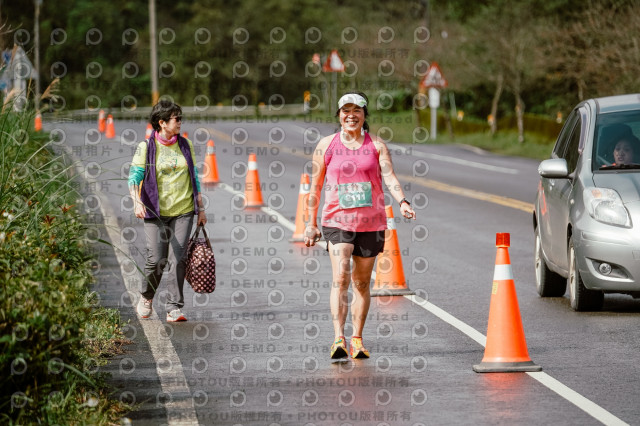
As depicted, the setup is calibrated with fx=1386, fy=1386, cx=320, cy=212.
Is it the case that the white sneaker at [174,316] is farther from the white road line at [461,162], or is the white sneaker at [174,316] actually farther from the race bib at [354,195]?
the white road line at [461,162]

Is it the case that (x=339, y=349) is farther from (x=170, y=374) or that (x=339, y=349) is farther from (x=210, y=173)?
(x=210, y=173)

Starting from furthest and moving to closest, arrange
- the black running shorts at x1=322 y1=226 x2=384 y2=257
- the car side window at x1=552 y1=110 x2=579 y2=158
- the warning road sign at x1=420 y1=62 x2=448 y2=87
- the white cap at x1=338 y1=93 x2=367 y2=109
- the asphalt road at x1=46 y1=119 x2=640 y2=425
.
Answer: the warning road sign at x1=420 y1=62 x2=448 y2=87 < the car side window at x1=552 y1=110 x2=579 y2=158 < the black running shorts at x1=322 y1=226 x2=384 y2=257 < the white cap at x1=338 y1=93 x2=367 y2=109 < the asphalt road at x1=46 y1=119 x2=640 y2=425

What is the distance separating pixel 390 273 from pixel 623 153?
2465 millimetres

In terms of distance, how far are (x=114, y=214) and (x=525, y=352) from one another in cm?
1220

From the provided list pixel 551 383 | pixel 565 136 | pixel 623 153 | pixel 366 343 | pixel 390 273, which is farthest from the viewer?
pixel 565 136

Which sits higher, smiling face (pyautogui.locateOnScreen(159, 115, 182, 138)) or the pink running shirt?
smiling face (pyautogui.locateOnScreen(159, 115, 182, 138))

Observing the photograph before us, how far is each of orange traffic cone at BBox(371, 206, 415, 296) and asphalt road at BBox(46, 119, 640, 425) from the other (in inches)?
8.4

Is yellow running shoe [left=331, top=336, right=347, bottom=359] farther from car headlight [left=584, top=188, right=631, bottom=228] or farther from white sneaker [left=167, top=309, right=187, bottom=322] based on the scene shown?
car headlight [left=584, top=188, right=631, bottom=228]

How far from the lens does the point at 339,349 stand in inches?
370

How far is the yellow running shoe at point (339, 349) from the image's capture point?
940cm

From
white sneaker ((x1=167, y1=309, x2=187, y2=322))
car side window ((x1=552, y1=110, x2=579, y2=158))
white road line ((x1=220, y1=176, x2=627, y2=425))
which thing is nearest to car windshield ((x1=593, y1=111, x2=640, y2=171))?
car side window ((x1=552, y1=110, x2=579, y2=158))

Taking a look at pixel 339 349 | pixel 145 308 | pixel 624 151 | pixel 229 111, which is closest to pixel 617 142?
pixel 624 151

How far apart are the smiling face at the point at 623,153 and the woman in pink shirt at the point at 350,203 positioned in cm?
313

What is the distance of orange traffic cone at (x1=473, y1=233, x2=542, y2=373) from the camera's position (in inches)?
355
